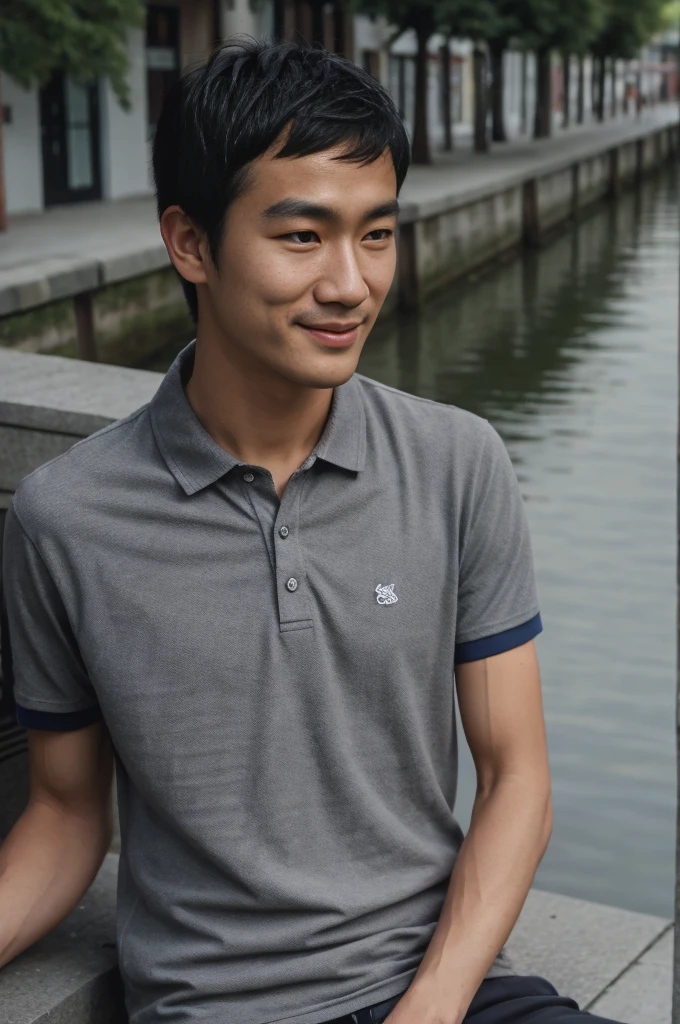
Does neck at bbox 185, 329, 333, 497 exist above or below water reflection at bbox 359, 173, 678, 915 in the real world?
above

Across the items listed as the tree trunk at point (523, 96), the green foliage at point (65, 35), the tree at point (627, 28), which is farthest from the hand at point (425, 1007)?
the tree trunk at point (523, 96)

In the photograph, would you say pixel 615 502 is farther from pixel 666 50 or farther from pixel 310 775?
pixel 666 50

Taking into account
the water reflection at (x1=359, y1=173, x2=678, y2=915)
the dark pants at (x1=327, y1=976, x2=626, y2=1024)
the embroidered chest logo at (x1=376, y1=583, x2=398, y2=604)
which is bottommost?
the water reflection at (x1=359, y1=173, x2=678, y2=915)

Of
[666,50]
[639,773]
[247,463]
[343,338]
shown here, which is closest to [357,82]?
[343,338]

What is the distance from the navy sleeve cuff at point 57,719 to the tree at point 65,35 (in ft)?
35.3

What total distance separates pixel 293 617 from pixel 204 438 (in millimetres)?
225

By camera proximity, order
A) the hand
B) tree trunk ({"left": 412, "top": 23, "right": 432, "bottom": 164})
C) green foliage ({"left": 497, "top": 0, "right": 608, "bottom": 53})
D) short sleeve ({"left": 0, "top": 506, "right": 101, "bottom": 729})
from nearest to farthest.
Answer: the hand, short sleeve ({"left": 0, "top": 506, "right": 101, "bottom": 729}), tree trunk ({"left": 412, "top": 23, "right": 432, "bottom": 164}), green foliage ({"left": 497, "top": 0, "right": 608, "bottom": 53})

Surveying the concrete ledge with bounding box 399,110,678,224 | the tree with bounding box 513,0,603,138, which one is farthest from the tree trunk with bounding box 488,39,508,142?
the concrete ledge with bounding box 399,110,678,224

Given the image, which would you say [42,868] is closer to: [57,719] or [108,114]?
[57,719]

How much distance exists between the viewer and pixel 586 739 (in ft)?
17.0

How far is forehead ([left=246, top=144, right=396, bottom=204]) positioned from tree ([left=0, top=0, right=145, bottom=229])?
35.4ft

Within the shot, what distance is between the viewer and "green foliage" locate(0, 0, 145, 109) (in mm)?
12102

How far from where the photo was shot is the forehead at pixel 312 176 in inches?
64.2

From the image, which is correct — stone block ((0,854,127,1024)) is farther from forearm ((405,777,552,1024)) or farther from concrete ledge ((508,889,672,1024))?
concrete ledge ((508,889,672,1024))
